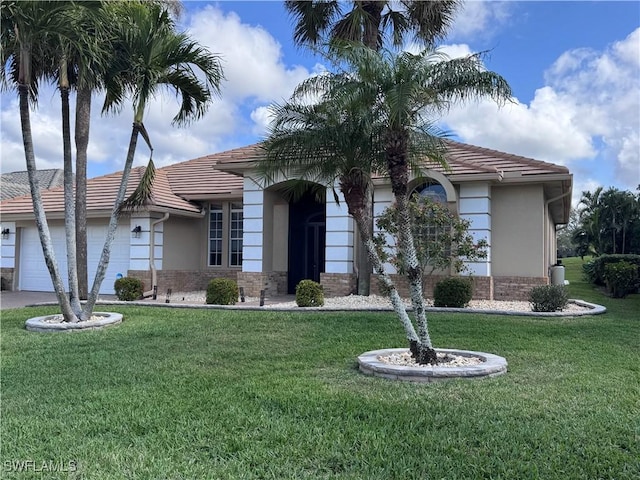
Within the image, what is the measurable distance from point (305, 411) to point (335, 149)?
4025mm

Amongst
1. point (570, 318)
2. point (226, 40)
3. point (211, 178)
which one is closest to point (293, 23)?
point (226, 40)

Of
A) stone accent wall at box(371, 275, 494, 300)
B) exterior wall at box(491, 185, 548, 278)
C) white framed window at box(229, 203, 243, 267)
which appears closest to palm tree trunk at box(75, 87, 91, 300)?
white framed window at box(229, 203, 243, 267)

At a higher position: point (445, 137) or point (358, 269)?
point (445, 137)

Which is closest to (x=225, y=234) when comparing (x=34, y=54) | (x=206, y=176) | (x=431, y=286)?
(x=206, y=176)

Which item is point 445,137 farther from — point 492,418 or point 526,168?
point 526,168

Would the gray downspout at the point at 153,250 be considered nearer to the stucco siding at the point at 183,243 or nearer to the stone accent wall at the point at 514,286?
the stucco siding at the point at 183,243

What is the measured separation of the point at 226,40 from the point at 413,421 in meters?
10.5

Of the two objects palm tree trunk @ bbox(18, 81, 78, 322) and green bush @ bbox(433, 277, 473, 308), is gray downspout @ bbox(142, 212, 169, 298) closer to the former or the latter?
palm tree trunk @ bbox(18, 81, 78, 322)

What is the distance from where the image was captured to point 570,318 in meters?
12.1

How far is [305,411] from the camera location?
5496mm

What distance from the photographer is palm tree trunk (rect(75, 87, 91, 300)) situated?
1409 cm

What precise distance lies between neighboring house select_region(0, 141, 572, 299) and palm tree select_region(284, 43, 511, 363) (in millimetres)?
4873

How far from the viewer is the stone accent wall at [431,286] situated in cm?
1491

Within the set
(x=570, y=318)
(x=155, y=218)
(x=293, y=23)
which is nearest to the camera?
(x=570, y=318)
